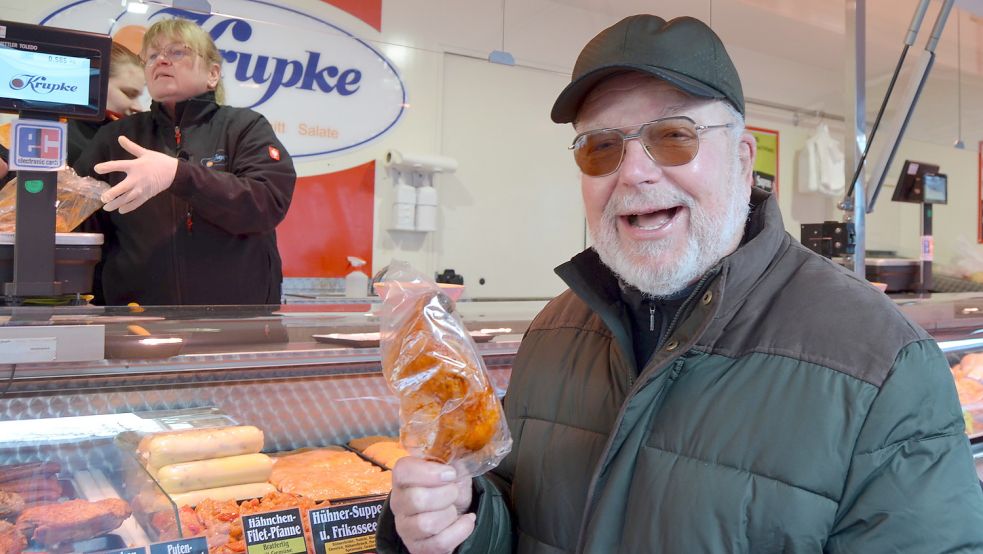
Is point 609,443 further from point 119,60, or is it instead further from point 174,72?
point 119,60

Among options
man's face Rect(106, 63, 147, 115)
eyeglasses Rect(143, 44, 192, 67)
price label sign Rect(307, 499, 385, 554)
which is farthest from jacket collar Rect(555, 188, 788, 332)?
man's face Rect(106, 63, 147, 115)

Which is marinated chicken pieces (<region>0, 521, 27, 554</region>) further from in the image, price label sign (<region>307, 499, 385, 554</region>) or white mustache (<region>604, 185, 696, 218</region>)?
white mustache (<region>604, 185, 696, 218</region>)

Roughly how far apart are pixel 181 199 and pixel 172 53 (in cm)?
51

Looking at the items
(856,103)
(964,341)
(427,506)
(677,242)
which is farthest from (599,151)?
(856,103)

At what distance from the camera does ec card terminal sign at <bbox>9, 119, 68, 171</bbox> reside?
1.61 metres

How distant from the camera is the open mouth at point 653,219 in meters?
1.15

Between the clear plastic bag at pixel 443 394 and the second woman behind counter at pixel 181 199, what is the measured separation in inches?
57.9

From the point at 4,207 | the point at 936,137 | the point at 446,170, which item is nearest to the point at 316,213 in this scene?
the point at 446,170

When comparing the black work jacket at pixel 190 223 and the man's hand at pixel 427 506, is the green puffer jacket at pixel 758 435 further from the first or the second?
the black work jacket at pixel 190 223

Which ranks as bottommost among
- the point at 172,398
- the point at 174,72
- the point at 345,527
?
the point at 345,527

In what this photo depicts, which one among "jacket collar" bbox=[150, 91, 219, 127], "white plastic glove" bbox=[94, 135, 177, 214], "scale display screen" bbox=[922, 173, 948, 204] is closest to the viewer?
"white plastic glove" bbox=[94, 135, 177, 214]

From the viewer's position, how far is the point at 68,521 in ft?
4.57

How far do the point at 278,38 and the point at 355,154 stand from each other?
0.98 meters

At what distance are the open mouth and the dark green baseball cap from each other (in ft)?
0.59
